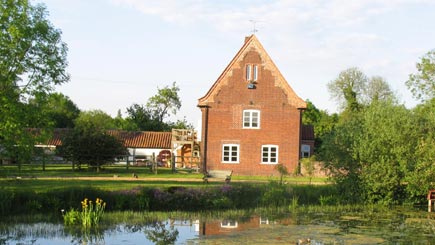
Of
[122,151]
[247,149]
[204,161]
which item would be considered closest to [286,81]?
[247,149]

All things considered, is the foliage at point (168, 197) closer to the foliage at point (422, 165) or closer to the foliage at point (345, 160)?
the foliage at point (345, 160)

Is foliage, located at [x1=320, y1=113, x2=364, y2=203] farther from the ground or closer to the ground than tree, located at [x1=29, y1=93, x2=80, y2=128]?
closer to the ground

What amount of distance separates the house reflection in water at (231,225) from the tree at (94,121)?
22417 millimetres

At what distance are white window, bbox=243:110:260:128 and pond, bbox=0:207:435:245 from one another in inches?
744

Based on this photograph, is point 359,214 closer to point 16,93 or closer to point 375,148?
point 375,148

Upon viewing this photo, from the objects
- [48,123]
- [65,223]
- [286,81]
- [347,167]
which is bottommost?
[65,223]

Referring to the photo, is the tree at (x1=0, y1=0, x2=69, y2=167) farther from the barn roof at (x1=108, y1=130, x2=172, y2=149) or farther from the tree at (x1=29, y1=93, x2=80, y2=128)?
the barn roof at (x1=108, y1=130, x2=172, y2=149)

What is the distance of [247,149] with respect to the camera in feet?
131

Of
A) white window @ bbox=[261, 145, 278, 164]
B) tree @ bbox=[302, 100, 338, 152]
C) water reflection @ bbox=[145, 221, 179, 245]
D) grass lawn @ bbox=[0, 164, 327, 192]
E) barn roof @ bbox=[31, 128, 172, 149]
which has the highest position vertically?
tree @ bbox=[302, 100, 338, 152]

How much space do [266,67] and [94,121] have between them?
23416mm

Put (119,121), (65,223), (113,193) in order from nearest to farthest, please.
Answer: (65,223), (113,193), (119,121)

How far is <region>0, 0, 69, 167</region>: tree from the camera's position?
958 inches

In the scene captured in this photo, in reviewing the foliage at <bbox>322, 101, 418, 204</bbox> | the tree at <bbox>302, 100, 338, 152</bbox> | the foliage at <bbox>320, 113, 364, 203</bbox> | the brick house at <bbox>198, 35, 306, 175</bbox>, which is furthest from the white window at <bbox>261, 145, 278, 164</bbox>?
the tree at <bbox>302, 100, 338, 152</bbox>

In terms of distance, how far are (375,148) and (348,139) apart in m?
1.35
